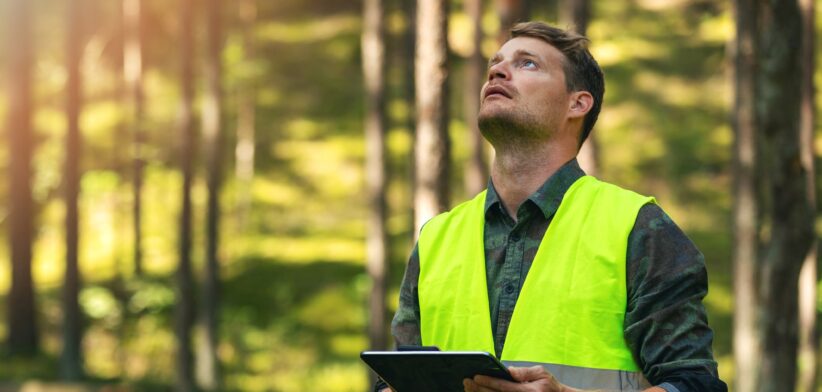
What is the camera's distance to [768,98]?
33.9 ft

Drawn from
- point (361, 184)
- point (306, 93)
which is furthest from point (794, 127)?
point (306, 93)

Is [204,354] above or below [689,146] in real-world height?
below

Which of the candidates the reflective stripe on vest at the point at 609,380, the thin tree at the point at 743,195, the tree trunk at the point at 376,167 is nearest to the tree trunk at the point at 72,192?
the tree trunk at the point at 376,167

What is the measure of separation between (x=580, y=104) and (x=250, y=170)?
159 ft

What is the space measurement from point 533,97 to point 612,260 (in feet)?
1.90

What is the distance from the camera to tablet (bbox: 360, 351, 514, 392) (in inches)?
142

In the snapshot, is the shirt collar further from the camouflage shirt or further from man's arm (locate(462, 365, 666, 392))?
man's arm (locate(462, 365, 666, 392))

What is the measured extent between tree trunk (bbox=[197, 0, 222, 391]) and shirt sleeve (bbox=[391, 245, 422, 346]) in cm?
2390

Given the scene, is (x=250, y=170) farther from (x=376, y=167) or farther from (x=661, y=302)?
(x=661, y=302)

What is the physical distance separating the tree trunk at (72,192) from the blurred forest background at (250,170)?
1.8 inches

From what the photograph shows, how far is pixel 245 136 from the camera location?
2035 inches

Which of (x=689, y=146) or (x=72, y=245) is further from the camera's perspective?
(x=689, y=146)

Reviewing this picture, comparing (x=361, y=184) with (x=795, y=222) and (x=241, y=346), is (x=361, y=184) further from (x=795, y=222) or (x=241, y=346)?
(x=795, y=222)

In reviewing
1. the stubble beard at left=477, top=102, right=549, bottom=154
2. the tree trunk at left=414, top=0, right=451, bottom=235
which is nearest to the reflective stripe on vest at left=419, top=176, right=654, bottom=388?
the stubble beard at left=477, top=102, right=549, bottom=154
